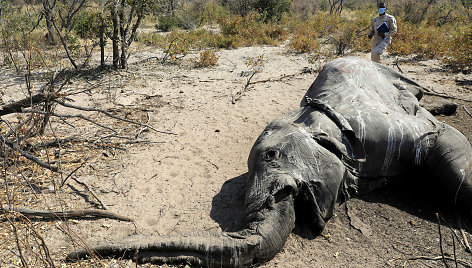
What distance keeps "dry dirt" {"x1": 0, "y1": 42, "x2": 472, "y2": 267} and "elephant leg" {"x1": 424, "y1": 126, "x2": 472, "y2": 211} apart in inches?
8.6

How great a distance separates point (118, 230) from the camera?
321 cm

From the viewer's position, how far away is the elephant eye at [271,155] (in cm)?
304

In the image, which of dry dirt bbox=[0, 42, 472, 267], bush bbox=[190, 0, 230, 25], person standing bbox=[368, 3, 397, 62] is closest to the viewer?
dry dirt bbox=[0, 42, 472, 267]

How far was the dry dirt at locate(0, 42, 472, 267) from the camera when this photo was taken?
3029mm

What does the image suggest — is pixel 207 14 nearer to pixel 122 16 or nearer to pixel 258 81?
pixel 122 16

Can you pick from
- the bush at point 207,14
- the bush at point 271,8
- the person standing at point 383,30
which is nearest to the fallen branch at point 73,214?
the person standing at point 383,30

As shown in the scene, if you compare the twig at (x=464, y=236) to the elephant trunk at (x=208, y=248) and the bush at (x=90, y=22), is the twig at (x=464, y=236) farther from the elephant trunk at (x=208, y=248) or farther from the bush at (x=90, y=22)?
the bush at (x=90, y=22)

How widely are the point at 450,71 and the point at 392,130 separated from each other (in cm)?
593

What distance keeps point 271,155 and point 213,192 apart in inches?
40.1

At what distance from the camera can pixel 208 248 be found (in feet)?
8.11

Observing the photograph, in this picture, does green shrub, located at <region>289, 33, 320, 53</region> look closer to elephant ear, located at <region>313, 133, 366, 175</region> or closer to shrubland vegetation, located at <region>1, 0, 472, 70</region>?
shrubland vegetation, located at <region>1, 0, 472, 70</region>

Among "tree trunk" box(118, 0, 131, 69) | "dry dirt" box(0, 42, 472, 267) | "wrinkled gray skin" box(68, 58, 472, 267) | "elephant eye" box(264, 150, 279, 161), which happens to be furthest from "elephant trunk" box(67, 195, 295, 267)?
"tree trunk" box(118, 0, 131, 69)

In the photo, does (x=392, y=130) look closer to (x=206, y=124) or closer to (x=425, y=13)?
(x=206, y=124)

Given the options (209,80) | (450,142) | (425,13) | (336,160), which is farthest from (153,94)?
(425,13)
